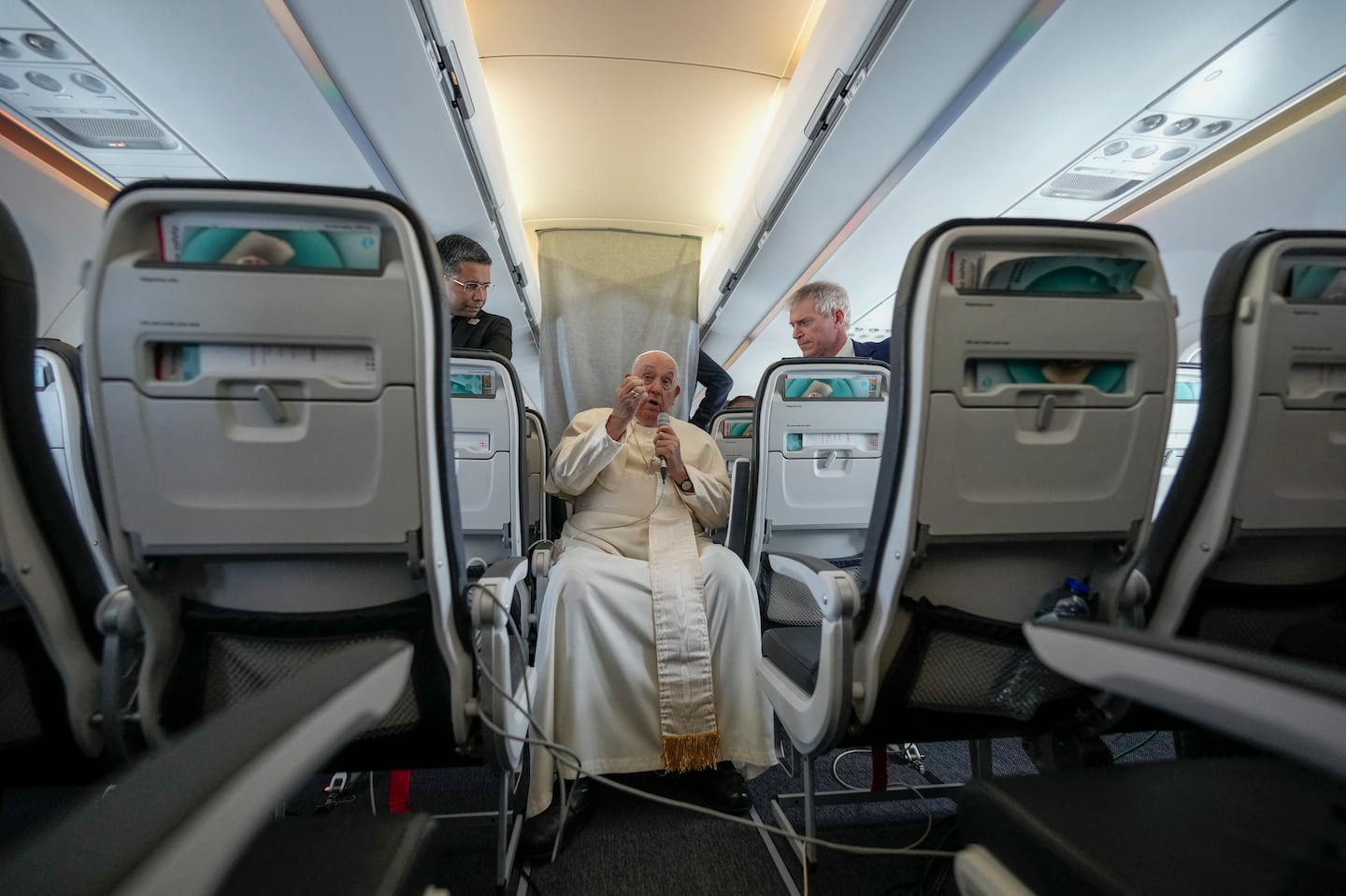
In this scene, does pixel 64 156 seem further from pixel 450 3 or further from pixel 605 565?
pixel 605 565

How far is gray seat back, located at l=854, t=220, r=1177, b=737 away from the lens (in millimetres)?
1150

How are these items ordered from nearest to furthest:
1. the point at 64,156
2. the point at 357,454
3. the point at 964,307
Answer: the point at 357,454 < the point at 964,307 < the point at 64,156

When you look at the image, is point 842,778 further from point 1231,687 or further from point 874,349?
point 874,349

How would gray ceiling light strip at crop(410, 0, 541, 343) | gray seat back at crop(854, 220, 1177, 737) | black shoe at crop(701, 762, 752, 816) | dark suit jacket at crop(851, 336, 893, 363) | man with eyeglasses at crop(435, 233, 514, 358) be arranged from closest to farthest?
gray seat back at crop(854, 220, 1177, 737), black shoe at crop(701, 762, 752, 816), gray ceiling light strip at crop(410, 0, 541, 343), man with eyeglasses at crop(435, 233, 514, 358), dark suit jacket at crop(851, 336, 893, 363)

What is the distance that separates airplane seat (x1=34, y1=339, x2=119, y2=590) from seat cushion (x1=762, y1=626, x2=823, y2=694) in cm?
237

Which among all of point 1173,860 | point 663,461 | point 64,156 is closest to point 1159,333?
point 1173,860

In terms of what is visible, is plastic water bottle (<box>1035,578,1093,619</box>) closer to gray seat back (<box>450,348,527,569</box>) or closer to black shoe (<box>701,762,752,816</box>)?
black shoe (<box>701,762,752,816</box>)

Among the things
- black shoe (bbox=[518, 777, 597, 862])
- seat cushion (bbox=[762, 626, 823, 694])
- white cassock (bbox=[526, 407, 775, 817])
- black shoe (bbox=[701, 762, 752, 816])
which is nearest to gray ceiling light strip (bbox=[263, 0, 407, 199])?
white cassock (bbox=[526, 407, 775, 817])

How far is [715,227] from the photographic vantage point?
6.30 m

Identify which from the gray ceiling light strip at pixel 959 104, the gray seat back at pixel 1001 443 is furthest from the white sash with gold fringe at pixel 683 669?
the gray ceiling light strip at pixel 959 104

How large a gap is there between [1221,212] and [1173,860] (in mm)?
4646

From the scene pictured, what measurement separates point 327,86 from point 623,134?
8.01 ft

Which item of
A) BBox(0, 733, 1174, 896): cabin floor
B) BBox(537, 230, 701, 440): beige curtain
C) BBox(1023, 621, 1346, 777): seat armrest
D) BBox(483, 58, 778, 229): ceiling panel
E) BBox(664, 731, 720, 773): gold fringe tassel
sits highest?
BBox(483, 58, 778, 229): ceiling panel

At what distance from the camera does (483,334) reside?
346 centimetres
